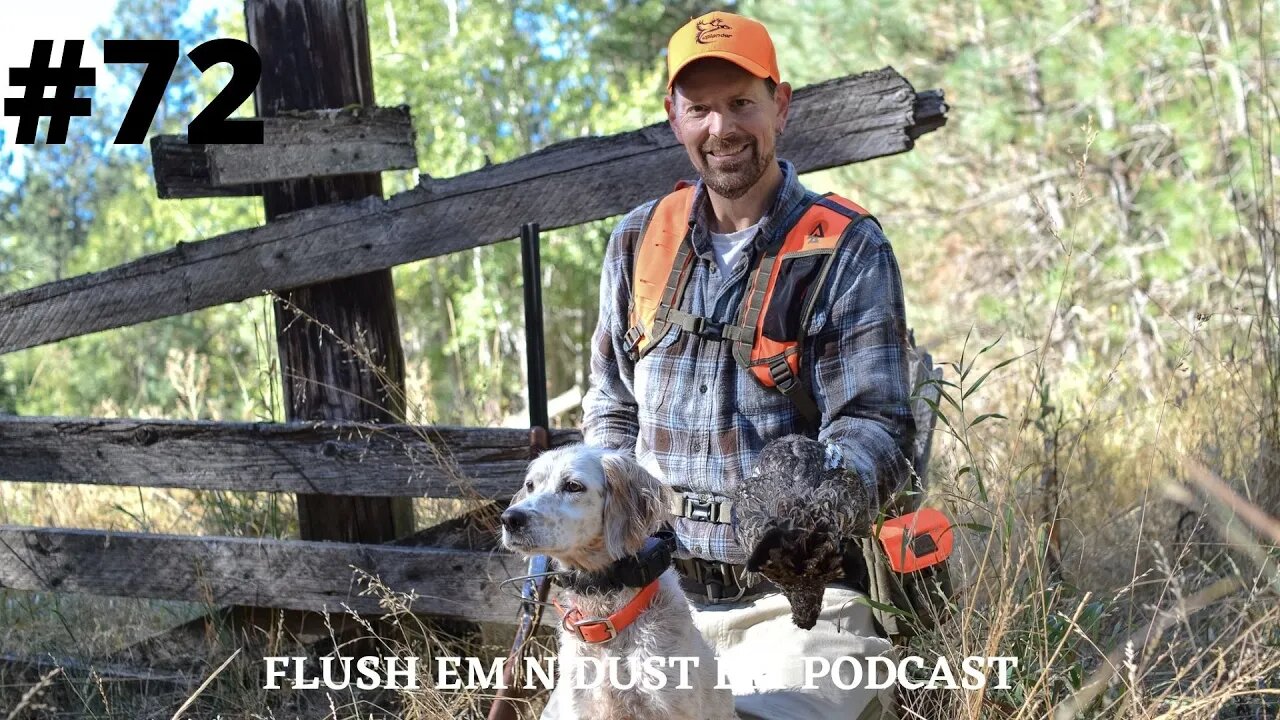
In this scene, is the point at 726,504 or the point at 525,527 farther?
the point at 726,504

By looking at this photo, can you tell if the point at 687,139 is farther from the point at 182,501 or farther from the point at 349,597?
the point at 182,501

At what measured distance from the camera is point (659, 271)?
133 inches

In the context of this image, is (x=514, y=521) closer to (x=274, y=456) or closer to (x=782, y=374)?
(x=782, y=374)

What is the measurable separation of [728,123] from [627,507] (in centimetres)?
110

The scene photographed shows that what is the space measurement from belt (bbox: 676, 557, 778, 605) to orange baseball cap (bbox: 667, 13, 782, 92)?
1353mm

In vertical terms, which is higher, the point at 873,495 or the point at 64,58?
the point at 64,58

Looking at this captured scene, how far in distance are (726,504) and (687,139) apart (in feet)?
3.39

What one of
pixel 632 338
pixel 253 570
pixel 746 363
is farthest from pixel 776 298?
pixel 253 570

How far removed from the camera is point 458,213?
167 inches

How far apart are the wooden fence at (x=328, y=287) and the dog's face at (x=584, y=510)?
1.01 meters

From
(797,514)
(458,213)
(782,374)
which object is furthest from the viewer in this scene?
(458,213)

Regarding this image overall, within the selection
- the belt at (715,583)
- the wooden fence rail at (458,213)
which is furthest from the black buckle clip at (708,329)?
the wooden fence rail at (458,213)

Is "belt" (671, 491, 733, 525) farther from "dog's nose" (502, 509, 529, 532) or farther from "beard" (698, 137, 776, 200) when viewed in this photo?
"beard" (698, 137, 776, 200)

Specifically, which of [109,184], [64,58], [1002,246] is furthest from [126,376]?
[64,58]
